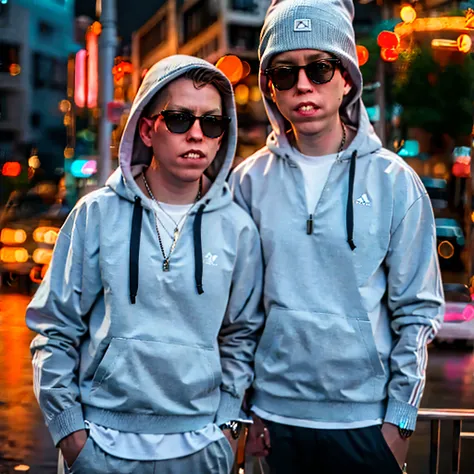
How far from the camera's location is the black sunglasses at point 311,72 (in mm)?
3223

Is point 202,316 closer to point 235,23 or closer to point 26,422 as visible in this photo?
point 26,422

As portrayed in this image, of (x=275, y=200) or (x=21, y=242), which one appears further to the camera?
(x=21, y=242)

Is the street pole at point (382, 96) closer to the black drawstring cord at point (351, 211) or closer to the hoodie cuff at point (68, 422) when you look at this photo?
the black drawstring cord at point (351, 211)

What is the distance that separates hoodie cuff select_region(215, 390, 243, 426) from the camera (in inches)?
125

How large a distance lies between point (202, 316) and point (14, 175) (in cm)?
605

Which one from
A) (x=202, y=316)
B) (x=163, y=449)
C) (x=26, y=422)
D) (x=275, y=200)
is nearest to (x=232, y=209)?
(x=275, y=200)

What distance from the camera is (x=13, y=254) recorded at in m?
11.8

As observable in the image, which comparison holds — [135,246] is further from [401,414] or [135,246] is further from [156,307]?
[401,414]

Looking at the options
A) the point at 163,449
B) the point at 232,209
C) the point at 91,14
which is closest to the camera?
the point at 163,449

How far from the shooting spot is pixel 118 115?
1101 centimetres

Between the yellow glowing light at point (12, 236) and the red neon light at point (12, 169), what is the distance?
2806 millimetres

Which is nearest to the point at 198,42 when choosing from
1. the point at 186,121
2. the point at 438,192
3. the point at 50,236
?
the point at 50,236

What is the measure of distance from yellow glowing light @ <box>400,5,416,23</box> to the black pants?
8354 millimetres

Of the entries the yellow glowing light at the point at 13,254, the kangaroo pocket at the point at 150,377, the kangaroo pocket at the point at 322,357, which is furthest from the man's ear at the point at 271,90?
Result: the yellow glowing light at the point at 13,254
